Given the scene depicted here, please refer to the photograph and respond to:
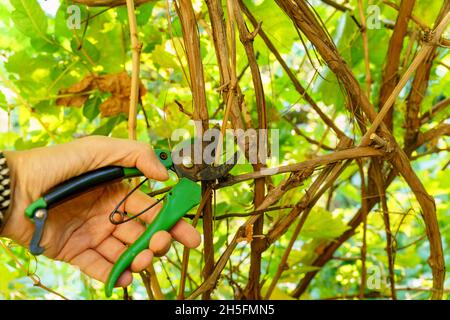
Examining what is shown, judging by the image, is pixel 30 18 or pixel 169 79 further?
pixel 169 79

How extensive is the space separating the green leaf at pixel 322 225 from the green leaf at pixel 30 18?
0.49m

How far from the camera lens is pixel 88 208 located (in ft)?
2.54

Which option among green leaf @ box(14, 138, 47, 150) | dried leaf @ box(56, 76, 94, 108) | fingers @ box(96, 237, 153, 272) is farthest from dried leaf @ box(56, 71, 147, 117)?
fingers @ box(96, 237, 153, 272)

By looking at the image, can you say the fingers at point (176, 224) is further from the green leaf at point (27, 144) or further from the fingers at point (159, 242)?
the green leaf at point (27, 144)

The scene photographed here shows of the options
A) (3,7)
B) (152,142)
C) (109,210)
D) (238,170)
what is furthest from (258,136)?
(3,7)

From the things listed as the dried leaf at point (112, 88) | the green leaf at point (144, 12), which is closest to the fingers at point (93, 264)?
the dried leaf at point (112, 88)

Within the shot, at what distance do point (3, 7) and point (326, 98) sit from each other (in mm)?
614

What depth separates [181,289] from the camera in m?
0.80

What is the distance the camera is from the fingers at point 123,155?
683mm

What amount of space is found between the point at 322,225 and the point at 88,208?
14.8 inches

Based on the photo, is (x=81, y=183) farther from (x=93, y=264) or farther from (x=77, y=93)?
(x=77, y=93)

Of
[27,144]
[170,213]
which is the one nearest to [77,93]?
[27,144]
